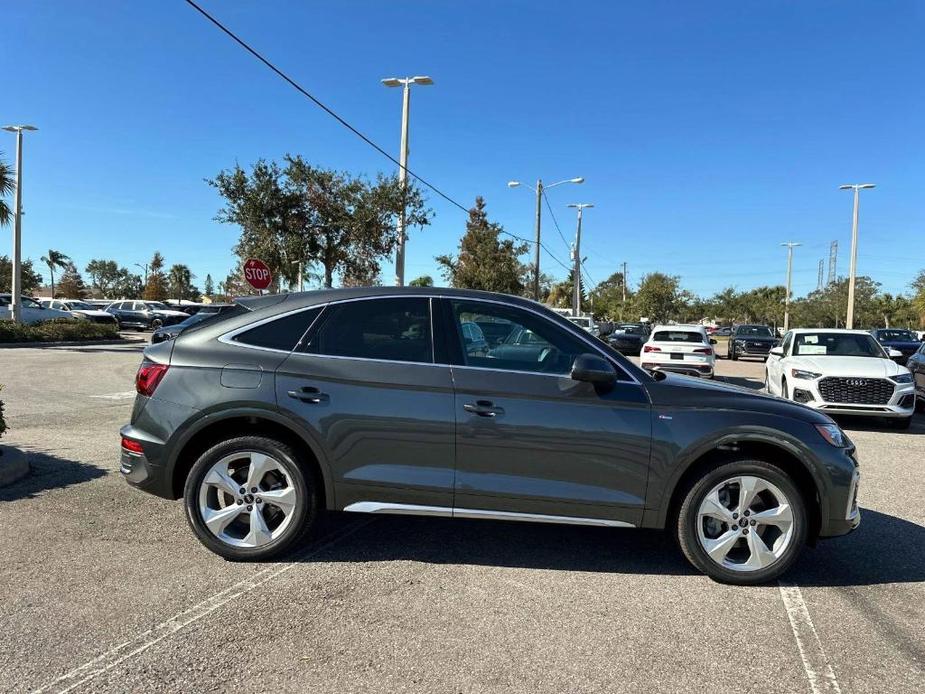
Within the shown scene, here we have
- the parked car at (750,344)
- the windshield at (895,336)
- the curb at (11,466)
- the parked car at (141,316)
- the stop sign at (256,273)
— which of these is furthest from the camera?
the parked car at (141,316)

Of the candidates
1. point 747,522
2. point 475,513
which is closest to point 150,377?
point 475,513

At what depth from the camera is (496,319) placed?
4.14 metres

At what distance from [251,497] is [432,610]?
1363 mm

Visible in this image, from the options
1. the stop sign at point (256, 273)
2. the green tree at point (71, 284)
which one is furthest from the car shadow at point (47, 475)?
the green tree at point (71, 284)

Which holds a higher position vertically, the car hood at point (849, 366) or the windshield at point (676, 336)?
the windshield at point (676, 336)

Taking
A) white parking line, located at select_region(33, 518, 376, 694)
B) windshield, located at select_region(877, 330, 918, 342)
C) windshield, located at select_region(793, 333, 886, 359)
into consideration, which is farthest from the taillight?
windshield, located at select_region(877, 330, 918, 342)

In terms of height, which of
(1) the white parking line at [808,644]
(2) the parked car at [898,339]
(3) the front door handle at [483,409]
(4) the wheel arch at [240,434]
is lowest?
(1) the white parking line at [808,644]

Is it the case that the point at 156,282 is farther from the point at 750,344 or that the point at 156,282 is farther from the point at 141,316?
the point at 750,344

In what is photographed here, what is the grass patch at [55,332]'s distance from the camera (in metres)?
22.1

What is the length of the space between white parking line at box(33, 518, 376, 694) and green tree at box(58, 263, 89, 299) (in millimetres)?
99660

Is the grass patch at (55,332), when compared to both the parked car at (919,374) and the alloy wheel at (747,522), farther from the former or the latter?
the parked car at (919,374)

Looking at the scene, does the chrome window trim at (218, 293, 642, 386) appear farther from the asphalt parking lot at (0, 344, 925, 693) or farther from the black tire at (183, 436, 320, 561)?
the asphalt parking lot at (0, 344, 925, 693)

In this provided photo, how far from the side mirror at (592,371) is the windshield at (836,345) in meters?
8.60

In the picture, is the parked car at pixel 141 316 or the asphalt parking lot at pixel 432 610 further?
the parked car at pixel 141 316
